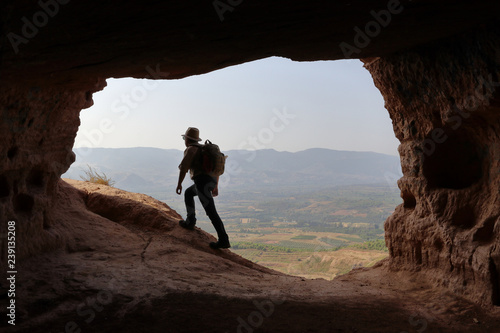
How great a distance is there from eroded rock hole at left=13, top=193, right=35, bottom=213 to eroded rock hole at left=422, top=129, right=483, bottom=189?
5036mm

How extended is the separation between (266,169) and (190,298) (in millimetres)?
77918

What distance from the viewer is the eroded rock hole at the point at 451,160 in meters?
4.36

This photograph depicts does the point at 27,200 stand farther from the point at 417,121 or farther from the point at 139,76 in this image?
the point at 417,121

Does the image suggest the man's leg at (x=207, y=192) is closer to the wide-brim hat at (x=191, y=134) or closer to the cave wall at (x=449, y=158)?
the wide-brim hat at (x=191, y=134)

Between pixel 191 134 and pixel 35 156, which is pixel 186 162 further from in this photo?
pixel 35 156

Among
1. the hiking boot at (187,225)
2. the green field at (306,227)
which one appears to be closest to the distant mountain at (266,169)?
the green field at (306,227)

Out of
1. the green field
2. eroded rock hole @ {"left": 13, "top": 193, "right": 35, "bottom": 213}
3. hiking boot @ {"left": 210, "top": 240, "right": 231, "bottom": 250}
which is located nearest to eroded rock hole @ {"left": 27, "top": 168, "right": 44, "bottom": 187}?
eroded rock hole @ {"left": 13, "top": 193, "right": 35, "bottom": 213}

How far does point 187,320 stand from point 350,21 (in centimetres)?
307

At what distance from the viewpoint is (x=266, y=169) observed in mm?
81375

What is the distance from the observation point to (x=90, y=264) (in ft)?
13.8

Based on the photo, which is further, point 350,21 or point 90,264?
point 90,264

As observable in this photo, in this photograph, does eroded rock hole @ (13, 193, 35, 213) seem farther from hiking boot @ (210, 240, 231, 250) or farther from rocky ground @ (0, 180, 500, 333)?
hiking boot @ (210, 240, 231, 250)

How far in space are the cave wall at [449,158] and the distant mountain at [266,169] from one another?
53571 millimetres

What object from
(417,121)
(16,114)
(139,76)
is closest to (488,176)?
(417,121)
